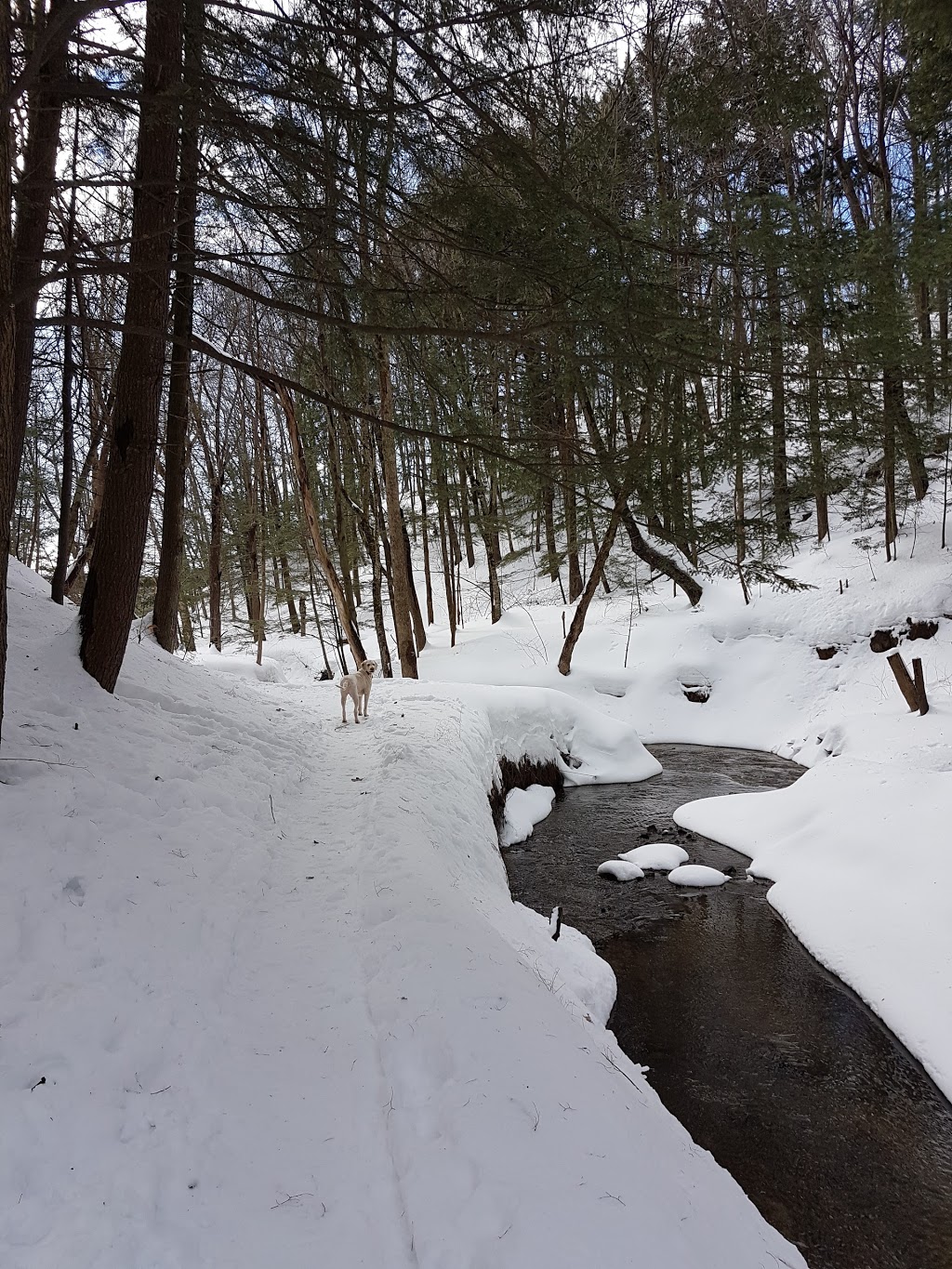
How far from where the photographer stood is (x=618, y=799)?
1013cm

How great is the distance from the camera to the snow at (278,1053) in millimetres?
2115

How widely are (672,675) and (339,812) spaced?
10.6m

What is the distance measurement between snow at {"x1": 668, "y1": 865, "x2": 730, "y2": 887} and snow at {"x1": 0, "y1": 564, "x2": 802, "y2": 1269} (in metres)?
2.21

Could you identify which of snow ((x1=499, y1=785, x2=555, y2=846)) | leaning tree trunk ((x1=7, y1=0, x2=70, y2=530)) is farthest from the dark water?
leaning tree trunk ((x1=7, y1=0, x2=70, y2=530))

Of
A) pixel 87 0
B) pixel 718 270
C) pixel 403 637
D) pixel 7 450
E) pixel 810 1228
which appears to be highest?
pixel 87 0

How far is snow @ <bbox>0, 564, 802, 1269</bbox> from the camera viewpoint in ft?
6.94

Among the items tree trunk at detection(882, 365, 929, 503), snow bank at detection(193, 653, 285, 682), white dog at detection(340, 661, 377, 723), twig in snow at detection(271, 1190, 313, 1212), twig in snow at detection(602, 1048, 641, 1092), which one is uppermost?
tree trunk at detection(882, 365, 929, 503)

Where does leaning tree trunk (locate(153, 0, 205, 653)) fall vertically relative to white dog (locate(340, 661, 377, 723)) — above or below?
above

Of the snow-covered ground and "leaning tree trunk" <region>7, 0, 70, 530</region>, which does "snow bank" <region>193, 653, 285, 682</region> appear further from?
"leaning tree trunk" <region>7, 0, 70, 530</region>

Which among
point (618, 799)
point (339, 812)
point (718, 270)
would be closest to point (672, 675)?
point (618, 799)

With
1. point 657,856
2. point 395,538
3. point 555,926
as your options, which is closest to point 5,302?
point 555,926

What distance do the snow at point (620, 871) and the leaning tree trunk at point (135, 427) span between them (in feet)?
17.5

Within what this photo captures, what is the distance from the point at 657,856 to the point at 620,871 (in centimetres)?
63

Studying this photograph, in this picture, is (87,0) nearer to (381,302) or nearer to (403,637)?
(381,302)
